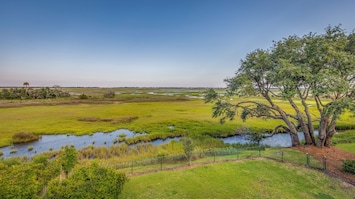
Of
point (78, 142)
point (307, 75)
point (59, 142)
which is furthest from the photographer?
point (78, 142)

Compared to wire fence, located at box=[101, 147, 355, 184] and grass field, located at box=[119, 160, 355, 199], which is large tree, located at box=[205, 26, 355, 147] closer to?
wire fence, located at box=[101, 147, 355, 184]

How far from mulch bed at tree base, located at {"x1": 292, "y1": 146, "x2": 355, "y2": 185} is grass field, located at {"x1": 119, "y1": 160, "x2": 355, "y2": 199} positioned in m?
1.62

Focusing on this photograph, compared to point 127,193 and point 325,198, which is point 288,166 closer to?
point 325,198

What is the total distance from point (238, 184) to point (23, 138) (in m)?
36.0

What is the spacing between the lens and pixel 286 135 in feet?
120

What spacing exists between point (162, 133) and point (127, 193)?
23.8 metres

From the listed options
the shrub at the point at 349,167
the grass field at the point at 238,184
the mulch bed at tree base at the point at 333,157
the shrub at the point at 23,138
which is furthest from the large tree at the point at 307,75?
the shrub at the point at 23,138

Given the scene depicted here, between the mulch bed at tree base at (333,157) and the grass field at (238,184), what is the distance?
1617 mm

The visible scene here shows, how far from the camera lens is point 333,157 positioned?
18156mm

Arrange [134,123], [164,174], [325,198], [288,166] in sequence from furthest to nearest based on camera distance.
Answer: [134,123] → [288,166] → [164,174] → [325,198]

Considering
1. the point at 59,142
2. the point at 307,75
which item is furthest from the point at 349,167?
the point at 59,142

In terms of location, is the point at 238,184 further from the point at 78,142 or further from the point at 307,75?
the point at 78,142

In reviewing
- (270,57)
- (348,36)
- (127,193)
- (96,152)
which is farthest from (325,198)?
(96,152)

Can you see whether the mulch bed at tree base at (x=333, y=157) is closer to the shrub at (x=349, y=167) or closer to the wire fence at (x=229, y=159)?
the wire fence at (x=229, y=159)
